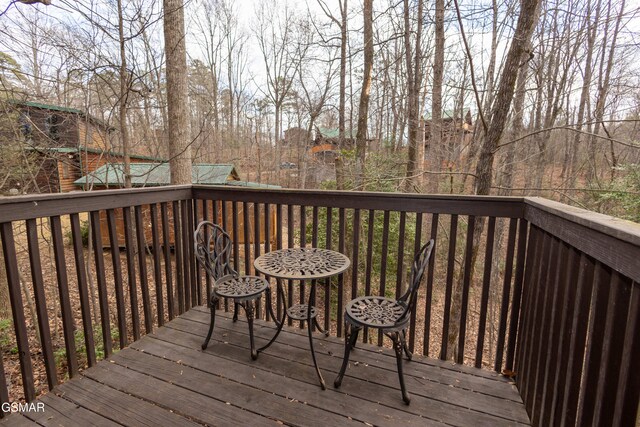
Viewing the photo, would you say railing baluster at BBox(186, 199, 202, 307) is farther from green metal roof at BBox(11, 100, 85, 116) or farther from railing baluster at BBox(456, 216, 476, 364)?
green metal roof at BBox(11, 100, 85, 116)

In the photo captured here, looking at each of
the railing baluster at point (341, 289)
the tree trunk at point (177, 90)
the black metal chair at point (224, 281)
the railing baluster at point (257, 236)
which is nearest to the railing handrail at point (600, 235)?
the railing baluster at point (341, 289)

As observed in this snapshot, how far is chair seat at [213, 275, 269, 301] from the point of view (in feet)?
6.91

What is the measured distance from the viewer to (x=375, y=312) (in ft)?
6.19

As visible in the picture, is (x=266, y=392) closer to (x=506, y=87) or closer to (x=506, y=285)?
(x=506, y=285)

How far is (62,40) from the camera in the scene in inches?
162

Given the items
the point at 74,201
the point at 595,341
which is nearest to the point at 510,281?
the point at 595,341

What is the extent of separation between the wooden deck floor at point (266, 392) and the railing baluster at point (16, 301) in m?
0.15

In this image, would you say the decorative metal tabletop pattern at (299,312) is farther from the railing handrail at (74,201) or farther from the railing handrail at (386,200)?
the railing handrail at (74,201)

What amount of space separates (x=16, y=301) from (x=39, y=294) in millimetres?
104

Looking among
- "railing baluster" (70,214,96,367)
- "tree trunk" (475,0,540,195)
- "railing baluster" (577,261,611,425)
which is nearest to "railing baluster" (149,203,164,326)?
"railing baluster" (70,214,96,367)

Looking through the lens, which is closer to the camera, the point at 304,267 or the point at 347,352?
the point at 347,352

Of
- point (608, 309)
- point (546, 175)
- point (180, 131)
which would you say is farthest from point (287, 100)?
point (608, 309)

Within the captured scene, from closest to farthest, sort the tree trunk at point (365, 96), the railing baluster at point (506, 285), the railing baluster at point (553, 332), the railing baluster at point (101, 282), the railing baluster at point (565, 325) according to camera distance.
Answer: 1. the railing baluster at point (565, 325)
2. the railing baluster at point (553, 332)
3. the railing baluster at point (506, 285)
4. the railing baluster at point (101, 282)
5. the tree trunk at point (365, 96)

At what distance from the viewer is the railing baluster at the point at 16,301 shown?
162 cm
